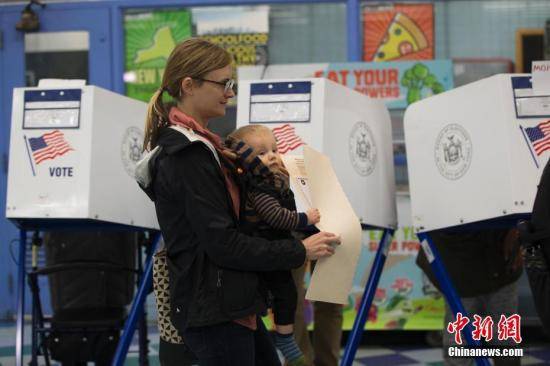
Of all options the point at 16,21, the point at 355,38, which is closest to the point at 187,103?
the point at 355,38

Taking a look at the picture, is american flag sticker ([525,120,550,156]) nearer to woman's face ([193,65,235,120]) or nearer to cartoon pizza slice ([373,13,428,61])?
woman's face ([193,65,235,120])

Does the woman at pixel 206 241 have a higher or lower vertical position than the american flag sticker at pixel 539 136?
lower

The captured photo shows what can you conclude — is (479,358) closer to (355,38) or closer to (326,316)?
(326,316)

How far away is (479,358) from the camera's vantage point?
354 cm

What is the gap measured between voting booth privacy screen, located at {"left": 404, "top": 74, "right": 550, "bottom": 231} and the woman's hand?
102 cm

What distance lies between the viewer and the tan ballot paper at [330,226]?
257 cm

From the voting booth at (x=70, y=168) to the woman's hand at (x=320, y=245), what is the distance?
1.63m

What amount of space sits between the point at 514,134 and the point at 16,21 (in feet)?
15.8

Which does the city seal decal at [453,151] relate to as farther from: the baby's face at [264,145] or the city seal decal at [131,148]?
the city seal decal at [131,148]

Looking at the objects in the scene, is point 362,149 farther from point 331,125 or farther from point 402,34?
point 402,34

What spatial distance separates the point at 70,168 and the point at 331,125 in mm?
1206

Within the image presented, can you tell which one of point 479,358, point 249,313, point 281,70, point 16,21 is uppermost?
point 16,21

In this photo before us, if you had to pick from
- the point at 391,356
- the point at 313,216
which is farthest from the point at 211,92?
the point at 391,356

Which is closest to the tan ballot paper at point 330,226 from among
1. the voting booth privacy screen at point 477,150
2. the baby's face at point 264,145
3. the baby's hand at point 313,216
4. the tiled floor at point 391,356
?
the baby's hand at point 313,216
